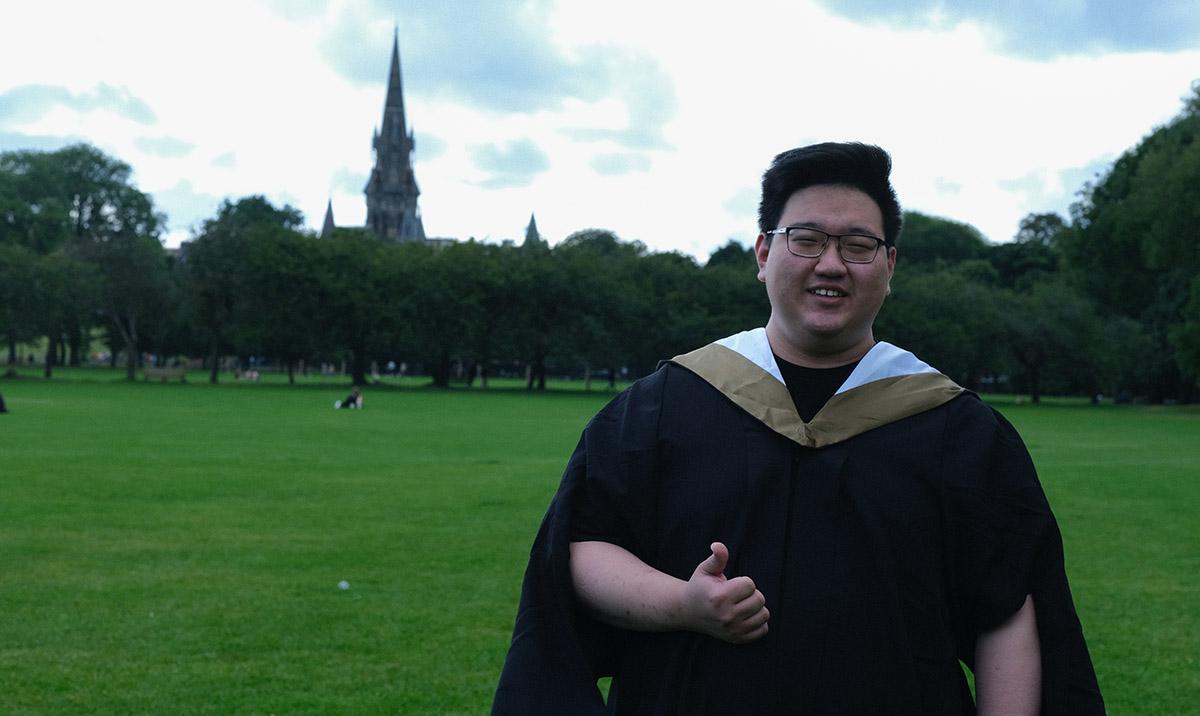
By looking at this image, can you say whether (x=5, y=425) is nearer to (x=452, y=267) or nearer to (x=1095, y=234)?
(x=452, y=267)

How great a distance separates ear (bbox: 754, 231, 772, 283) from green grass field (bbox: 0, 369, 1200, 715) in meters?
4.57

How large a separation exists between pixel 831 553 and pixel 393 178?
15904 cm

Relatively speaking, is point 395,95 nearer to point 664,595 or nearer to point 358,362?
point 358,362

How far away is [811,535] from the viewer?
3.02m

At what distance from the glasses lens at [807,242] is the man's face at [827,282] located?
0.02m

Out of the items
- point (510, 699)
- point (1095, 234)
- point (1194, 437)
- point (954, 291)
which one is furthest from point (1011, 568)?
point (954, 291)

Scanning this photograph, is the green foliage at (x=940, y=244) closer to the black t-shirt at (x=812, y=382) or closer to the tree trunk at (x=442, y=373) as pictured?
the tree trunk at (x=442, y=373)

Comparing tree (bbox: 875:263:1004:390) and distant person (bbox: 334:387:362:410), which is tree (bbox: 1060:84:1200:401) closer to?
tree (bbox: 875:263:1004:390)

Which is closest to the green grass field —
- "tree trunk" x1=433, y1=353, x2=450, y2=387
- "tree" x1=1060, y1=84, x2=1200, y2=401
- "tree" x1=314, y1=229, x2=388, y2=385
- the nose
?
the nose

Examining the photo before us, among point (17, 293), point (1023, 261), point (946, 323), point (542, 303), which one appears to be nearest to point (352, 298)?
point (542, 303)

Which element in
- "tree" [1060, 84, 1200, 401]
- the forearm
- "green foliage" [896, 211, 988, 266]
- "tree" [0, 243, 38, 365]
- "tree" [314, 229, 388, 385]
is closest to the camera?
the forearm

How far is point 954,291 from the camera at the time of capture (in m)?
74.0

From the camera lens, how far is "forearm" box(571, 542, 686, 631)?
2961 millimetres

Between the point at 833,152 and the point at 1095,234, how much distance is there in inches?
2694
